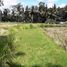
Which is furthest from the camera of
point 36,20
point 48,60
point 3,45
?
point 36,20

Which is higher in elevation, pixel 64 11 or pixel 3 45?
pixel 3 45

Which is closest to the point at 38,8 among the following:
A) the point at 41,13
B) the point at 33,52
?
the point at 41,13

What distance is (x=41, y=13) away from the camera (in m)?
67.9

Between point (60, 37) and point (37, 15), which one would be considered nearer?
point (60, 37)

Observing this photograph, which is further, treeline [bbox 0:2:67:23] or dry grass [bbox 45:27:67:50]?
treeline [bbox 0:2:67:23]

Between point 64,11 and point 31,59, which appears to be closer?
point 31,59

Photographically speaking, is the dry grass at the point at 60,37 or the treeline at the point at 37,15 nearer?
the dry grass at the point at 60,37

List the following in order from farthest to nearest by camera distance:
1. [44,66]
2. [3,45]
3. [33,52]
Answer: [33,52] < [44,66] < [3,45]

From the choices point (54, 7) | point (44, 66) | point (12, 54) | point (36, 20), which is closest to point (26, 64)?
point (44, 66)

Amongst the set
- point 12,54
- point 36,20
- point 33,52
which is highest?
point 12,54

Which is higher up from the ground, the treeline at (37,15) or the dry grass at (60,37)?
the dry grass at (60,37)

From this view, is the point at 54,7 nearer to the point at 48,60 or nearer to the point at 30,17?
the point at 30,17

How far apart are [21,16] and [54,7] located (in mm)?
10168

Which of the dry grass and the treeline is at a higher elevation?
the dry grass
